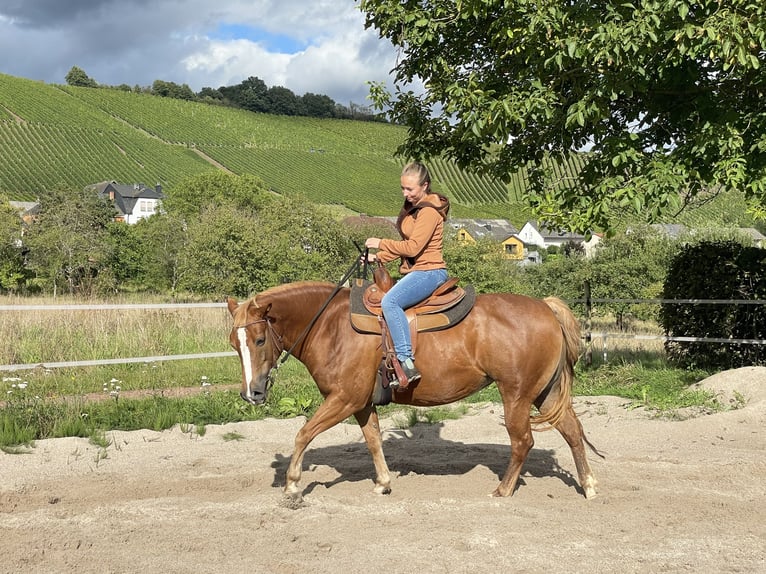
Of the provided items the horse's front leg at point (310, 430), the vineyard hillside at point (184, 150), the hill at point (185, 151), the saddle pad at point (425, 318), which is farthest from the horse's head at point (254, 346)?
the vineyard hillside at point (184, 150)

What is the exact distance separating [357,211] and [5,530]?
8194 centimetres

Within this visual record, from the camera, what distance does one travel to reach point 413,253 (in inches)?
234

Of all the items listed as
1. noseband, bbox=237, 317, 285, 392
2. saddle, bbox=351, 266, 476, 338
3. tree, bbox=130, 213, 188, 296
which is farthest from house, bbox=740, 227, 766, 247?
tree, bbox=130, 213, 188, 296

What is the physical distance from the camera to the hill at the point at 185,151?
90.0 metres

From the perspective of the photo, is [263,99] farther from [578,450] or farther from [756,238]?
[578,450]

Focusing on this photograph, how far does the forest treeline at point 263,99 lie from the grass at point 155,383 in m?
139

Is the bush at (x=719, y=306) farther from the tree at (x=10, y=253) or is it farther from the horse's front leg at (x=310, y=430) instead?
the tree at (x=10, y=253)

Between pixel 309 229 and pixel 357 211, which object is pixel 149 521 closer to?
pixel 309 229

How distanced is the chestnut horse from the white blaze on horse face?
0.23 meters

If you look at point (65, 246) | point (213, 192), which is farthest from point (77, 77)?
point (65, 246)

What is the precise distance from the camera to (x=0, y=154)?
3460 inches

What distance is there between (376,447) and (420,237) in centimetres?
187

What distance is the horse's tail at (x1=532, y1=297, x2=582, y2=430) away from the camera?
253 inches

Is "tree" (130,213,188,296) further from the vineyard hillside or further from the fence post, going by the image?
the fence post
